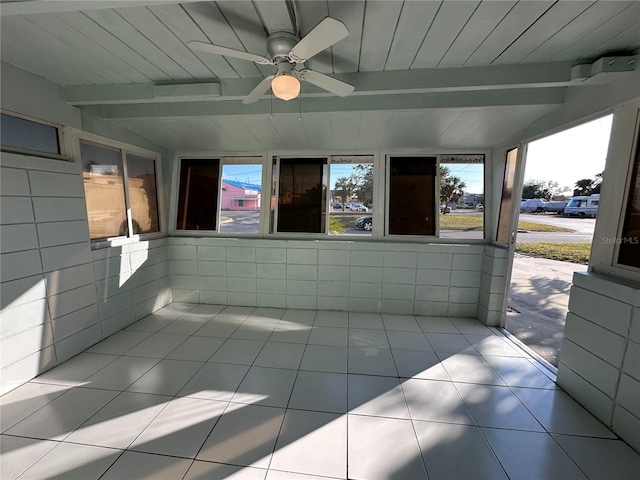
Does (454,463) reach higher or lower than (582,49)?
lower

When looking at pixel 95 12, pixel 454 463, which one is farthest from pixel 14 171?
pixel 454 463

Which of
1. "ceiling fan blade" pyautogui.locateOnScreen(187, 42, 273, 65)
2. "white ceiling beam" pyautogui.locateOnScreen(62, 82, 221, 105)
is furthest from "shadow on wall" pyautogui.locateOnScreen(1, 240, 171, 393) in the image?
"ceiling fan blade" pyautogui.locateOnScreen(187, 42, 273, 65)

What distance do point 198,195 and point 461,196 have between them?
359 centimetres

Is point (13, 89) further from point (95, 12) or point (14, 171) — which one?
point (95, 12)

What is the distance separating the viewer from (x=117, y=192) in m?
2.78

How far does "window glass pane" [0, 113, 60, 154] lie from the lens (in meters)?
1.81

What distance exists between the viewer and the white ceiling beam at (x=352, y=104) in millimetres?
1987

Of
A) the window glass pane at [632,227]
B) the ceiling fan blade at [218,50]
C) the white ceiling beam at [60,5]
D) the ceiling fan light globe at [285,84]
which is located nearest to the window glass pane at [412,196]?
the window glass pane at [632,227]

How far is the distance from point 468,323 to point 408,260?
99cm

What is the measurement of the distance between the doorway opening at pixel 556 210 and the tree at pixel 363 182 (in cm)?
163

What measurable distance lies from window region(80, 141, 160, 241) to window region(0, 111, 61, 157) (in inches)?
9.4

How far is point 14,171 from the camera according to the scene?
178cm

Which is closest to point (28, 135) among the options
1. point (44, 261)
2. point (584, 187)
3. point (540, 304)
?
point (44, 261)

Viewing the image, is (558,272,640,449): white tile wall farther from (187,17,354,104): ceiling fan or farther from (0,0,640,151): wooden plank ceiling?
(187,17,354,104): ceiling fan
